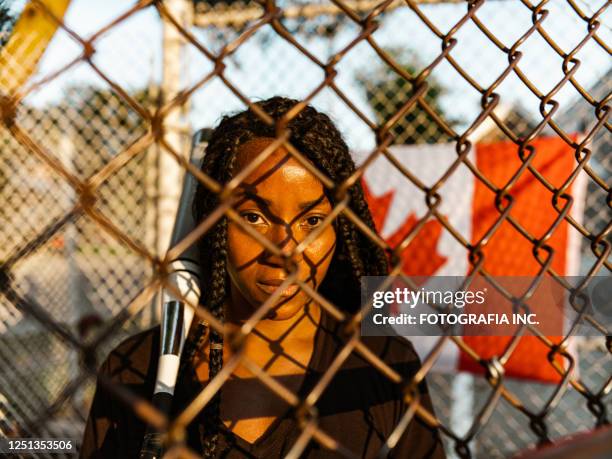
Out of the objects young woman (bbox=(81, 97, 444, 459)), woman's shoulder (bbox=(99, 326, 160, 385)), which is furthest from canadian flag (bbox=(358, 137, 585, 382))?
woman's shoulder (bbox=(99, 326, 160, 385))

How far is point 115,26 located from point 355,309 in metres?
1.21

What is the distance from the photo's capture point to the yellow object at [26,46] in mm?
931

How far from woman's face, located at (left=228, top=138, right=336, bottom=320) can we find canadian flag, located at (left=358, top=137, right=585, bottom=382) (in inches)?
68.0

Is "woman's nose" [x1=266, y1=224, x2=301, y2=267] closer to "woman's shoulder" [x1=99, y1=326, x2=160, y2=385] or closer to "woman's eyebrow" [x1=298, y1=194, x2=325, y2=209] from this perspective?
"woman's eyebrow" [x1=298, y1=194, x2=325, y2=209]

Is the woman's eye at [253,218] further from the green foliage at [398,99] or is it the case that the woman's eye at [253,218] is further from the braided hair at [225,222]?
the green foliage at [398,99]

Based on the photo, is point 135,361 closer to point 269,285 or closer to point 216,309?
point 216,309

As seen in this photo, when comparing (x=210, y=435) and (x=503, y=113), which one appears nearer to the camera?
(x=210, y=435)

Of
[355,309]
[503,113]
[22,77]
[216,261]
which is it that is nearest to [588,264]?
[503,113]

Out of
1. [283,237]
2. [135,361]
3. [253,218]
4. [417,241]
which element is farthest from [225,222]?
[417,241]

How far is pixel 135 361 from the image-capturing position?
1505 millimetres

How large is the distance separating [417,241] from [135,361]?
2257 mm

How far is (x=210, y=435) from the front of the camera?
1311 millimetres

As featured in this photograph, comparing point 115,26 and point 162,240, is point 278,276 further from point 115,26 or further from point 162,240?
point 162,240

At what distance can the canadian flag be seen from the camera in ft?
9.89
